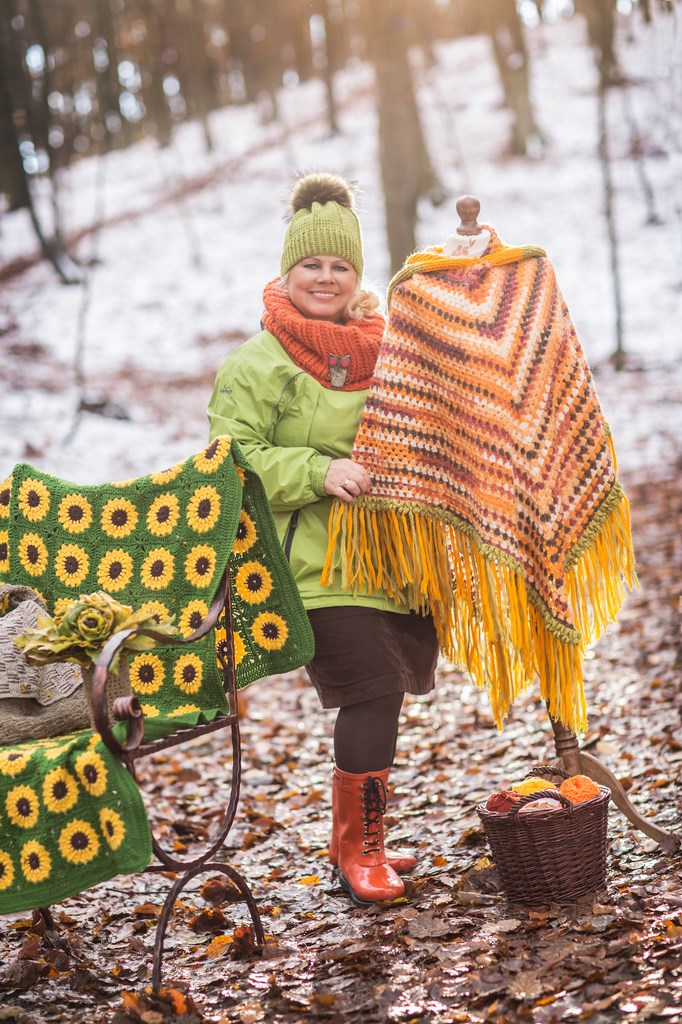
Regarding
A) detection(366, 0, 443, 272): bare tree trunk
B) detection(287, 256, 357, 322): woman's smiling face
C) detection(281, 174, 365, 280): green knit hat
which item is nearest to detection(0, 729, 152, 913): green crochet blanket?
detection(287, 256, 357, 322): woman's smiling face

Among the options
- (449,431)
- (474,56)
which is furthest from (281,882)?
(474,56)

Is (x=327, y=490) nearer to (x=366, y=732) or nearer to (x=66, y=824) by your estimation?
(x=366, y=732)

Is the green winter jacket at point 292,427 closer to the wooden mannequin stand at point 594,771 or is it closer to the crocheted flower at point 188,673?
the crocheted flower at point 188,673

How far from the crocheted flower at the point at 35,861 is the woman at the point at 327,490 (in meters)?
1.08

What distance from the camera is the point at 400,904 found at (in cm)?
326

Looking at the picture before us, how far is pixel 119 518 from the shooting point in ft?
10.8

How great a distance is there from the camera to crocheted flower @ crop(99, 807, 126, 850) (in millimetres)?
2486

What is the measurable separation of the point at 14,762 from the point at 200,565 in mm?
785

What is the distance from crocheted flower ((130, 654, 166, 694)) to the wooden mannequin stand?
128 centimetres

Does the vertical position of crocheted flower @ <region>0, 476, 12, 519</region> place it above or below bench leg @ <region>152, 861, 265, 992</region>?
above

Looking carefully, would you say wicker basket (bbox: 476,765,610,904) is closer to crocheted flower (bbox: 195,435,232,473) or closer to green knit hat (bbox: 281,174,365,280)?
crocheted flower (bbox: 195,435,232,473)

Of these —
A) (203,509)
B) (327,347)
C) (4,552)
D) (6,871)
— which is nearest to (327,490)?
(203,509)

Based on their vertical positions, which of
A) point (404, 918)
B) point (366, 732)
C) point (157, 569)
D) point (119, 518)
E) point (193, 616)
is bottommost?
point (404, 918)

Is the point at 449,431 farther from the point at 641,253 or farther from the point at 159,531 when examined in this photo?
the point at 641,253
